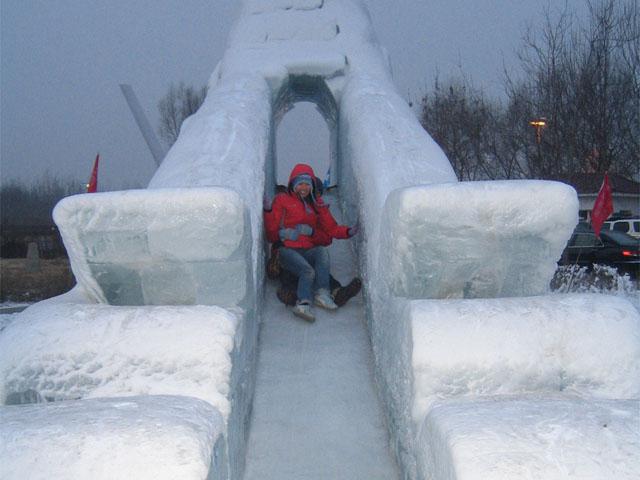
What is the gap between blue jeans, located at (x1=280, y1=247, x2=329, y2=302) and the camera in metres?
4.38

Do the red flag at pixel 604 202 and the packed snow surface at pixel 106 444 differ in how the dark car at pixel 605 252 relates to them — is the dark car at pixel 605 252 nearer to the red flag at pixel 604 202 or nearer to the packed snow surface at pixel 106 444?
the red flag at pixel 604 202

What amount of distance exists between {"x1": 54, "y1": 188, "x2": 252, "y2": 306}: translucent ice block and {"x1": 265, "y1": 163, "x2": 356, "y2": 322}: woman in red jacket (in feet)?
4.05

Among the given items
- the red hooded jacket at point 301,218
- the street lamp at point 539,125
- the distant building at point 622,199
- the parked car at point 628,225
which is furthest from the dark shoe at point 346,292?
the distant building at point 622,199

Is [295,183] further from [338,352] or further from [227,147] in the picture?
[338,352]

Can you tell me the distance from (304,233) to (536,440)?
2.85m

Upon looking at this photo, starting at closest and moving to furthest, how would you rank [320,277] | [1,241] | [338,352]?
[338,352] < [320,277] < [1,241]

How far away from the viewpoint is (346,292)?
447cm

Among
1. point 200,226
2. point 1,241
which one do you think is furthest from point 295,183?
point 1,241

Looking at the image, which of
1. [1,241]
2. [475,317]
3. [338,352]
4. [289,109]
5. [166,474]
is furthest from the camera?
[1,241]

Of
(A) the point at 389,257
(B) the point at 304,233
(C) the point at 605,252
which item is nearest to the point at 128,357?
(A) the point at 389,257

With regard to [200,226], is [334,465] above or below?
below

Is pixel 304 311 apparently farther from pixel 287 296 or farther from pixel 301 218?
pixel 301 218

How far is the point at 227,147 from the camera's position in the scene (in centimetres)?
420

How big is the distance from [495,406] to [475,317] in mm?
509
